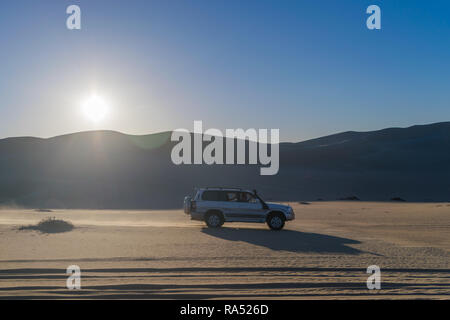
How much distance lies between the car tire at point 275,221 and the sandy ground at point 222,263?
954 millimetres

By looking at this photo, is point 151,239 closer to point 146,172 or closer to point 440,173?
point 146,172

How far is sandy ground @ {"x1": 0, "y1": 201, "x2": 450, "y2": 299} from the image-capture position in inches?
340

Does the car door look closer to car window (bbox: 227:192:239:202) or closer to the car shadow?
car window (bbox: 227:192:239:202)

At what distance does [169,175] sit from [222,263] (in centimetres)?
5205

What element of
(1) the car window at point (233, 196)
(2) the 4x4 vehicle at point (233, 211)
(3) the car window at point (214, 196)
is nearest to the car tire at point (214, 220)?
(2) the 4x4 vehicle at point (233, 211)

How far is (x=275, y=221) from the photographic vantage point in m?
19.9

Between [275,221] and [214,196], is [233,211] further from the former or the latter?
[275,221]

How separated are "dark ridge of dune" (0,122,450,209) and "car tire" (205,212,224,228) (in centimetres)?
2080

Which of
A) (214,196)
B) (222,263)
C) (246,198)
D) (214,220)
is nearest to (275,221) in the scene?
(246,198)

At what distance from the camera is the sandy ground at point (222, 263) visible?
865cm

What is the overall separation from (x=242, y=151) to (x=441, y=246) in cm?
8095
